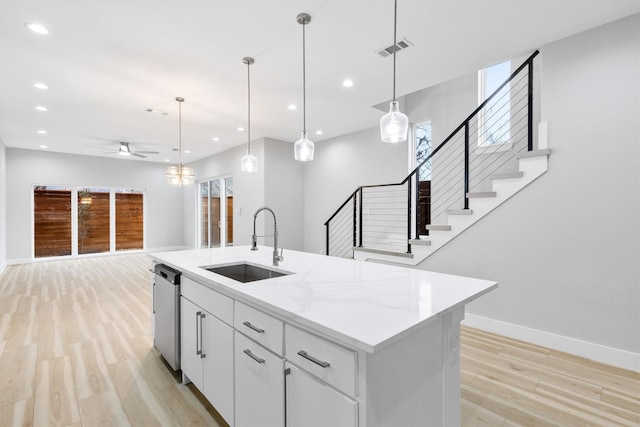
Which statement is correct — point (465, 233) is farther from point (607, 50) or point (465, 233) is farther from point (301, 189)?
point (301, 189)

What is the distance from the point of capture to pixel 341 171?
621 cm

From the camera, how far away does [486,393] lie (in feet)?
7.16

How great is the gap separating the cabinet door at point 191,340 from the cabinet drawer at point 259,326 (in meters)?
0.55

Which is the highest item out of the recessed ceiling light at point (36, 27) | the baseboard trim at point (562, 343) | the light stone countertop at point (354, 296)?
the recessed ceiling light at point (36, 27)

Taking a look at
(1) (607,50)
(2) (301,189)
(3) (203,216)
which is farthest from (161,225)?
(1) (607,50)

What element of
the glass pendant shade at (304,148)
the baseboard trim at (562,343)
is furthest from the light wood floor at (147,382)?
the glass pendant shade at (304,148)

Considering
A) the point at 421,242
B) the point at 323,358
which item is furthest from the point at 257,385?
the point at 421,242

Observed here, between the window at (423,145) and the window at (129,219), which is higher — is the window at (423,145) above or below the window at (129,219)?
above

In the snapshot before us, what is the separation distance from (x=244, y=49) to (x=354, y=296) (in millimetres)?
2622

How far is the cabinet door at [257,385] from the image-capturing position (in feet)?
4.50

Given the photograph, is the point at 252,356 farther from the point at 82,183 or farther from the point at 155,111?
the point at 82,183

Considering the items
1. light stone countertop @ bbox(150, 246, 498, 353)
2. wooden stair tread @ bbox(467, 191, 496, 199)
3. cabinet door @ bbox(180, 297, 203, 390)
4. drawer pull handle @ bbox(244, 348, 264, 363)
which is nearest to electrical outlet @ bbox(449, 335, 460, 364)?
light stone countertop @ bbox(150, 246, 498, 353)

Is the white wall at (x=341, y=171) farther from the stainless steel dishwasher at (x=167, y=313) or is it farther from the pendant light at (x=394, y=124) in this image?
the stainless steel dishwasher at (x=167, y=313)

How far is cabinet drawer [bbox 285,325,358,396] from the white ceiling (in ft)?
7.79
